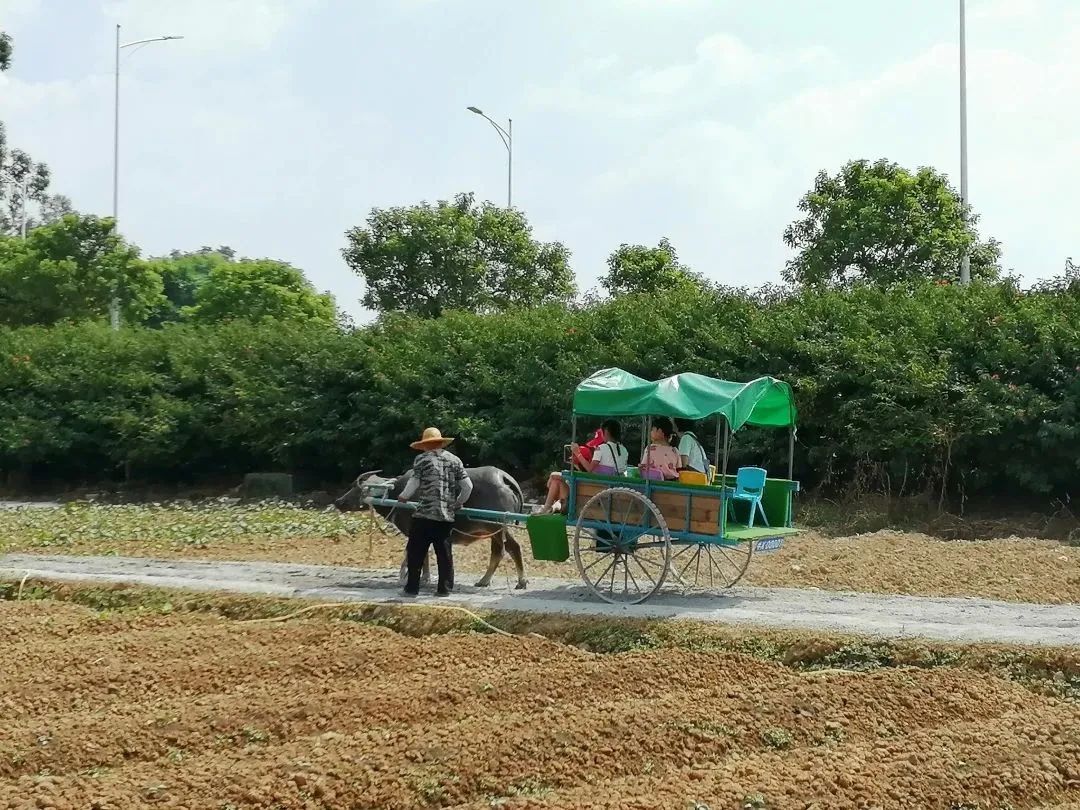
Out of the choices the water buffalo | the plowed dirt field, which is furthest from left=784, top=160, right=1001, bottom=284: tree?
the plowed dirt field

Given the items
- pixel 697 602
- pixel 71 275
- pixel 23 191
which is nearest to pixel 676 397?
pixel 697 602

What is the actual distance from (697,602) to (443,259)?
81.1 ft

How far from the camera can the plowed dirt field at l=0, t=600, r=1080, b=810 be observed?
716 centimetres

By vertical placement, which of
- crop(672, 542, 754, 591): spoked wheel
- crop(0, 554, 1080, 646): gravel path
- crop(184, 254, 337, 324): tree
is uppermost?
crop(184, 254, 337, 324): tree

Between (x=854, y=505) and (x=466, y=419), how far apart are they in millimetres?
7388

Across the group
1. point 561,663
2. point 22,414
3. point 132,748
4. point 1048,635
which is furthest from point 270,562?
point 22,414

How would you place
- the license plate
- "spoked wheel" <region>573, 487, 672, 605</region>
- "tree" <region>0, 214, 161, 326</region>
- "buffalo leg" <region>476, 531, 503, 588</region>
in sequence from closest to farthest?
"spoked wheel" <region>573, 487, 672, 605</region> → the license plate → "buffalo leg" <region>476, 531, 503, 588</region> → "tree" <region>0, 214, 161, 326</region>

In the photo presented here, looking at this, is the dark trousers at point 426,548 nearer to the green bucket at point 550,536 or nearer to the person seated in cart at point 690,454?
the green bucket at point 550,536

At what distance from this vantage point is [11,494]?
29.9 m

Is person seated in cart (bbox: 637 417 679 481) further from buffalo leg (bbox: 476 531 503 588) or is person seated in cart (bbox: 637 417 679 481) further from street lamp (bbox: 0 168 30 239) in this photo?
street lamp (bbox: 0 168 30 239)

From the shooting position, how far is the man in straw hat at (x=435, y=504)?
13.1 m

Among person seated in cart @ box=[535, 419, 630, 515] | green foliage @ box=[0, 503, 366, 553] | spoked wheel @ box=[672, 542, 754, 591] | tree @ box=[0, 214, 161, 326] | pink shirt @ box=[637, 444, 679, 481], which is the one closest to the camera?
pink shirt @ box=[637, 444, 679, 481]

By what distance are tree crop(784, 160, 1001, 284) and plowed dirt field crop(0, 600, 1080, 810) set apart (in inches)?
754

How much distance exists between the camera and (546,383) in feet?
77.2
